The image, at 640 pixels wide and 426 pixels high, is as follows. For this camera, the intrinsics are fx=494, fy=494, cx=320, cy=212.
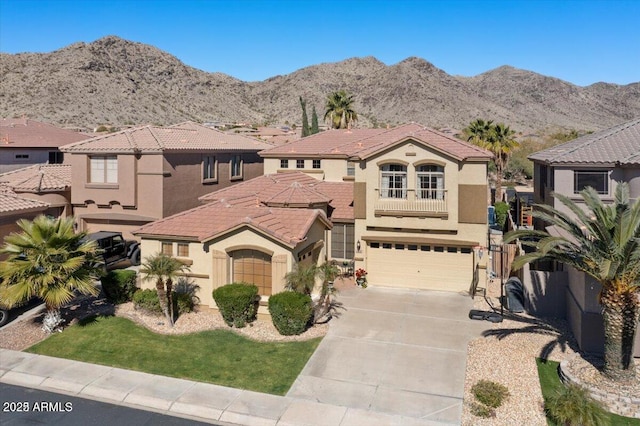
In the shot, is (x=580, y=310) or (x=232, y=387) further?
(x=580, y=310)

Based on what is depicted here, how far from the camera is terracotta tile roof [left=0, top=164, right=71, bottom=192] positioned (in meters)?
27.3

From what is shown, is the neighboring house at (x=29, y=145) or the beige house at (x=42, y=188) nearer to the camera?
the beige house at (x=42, y=188)

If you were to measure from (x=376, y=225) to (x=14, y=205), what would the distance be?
16495mm

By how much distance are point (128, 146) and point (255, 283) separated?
12.9 meters

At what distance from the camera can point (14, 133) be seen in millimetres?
37812

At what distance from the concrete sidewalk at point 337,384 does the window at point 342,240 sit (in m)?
7.48

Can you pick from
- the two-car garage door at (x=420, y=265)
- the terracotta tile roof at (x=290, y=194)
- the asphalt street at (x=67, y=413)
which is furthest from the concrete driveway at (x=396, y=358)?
the terracotta tile roof at (x=290, y=194)

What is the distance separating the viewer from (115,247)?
25.0 m

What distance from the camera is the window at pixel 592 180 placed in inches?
842

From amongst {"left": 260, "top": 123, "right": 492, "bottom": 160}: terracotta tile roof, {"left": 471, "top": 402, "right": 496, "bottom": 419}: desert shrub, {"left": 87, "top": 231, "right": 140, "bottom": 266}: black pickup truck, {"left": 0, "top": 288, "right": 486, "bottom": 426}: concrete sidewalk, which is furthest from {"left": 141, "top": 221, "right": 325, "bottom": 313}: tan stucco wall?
{"left": 471, "top": 402, "right": 496, "bottom": 419}: desert shrub

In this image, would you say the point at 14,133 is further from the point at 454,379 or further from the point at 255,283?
the point at 454,379

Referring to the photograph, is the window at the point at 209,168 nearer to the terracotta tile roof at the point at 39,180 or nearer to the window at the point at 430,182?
the terracotta tile roof at the point at 39,180

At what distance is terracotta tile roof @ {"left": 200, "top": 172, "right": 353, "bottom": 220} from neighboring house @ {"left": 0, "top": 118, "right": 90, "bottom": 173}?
16421mm

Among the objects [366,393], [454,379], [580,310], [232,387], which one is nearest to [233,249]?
[232,387]
